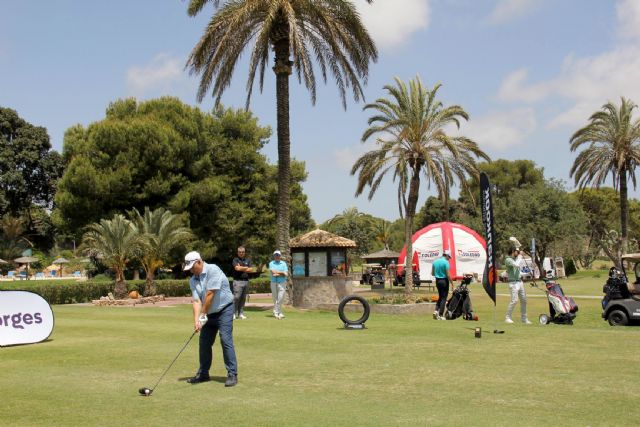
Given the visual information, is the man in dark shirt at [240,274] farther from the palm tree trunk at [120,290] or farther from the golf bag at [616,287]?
the palm tree trunk at [120,290]

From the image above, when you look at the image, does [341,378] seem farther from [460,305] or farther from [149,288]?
[149,288]

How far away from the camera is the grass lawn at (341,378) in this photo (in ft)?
22.1

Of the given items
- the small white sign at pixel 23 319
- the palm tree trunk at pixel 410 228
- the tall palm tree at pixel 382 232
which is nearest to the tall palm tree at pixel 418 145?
the palm tree trunk at pixel 410 228

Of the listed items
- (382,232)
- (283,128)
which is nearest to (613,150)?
(283,128)

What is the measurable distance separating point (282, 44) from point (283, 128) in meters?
2.95

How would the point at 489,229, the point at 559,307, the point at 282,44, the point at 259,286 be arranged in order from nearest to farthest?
the point at 489,229, the point at 559,307, the point at 282,44, the point at 259,286

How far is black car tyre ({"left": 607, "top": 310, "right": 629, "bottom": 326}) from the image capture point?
16.3 m

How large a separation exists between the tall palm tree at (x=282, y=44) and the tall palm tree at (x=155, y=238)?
8.51 metres

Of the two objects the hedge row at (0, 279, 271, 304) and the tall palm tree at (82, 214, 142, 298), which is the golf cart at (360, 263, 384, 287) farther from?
the tall palm tree at (82, 214, 142, 298)

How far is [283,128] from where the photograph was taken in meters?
23.6

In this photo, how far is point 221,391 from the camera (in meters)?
8.03

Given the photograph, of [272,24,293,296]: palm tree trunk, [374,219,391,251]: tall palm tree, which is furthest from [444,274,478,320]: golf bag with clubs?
[374,219,391,251]: tall palm tree

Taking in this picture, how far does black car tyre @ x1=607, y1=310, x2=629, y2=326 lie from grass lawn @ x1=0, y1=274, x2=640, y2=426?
1.35 metres

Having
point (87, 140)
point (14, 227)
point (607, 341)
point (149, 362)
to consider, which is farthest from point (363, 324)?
point (14, 227)
